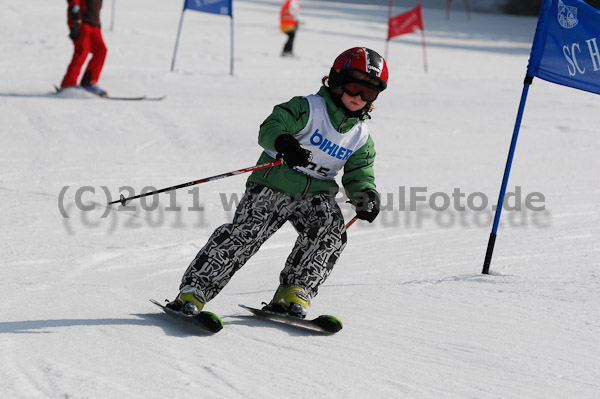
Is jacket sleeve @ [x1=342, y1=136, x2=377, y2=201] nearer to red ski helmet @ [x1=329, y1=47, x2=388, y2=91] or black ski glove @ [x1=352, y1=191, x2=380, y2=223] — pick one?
black ski glove @ [x1=352, y1=191, x2=380, y2=223]

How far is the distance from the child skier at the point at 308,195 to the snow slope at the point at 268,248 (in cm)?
24

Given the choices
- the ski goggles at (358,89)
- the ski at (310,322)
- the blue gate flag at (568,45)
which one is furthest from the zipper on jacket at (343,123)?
the blue gate flag at (568,45)

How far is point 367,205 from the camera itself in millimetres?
3674

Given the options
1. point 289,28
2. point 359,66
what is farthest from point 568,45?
point 289,28

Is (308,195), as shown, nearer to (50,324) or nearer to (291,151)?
(291,151)

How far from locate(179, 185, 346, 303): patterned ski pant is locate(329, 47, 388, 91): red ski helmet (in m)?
0.55

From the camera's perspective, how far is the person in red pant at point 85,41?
9492 mm

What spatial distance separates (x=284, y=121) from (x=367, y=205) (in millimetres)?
554

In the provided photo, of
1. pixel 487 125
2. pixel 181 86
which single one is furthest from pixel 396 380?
pixel 181 86

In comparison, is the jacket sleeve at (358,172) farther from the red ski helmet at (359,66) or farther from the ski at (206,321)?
the ski at (206,321)

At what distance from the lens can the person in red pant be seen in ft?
31.1

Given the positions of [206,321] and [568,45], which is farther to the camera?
[568,45]

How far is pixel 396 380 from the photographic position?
2.90 m

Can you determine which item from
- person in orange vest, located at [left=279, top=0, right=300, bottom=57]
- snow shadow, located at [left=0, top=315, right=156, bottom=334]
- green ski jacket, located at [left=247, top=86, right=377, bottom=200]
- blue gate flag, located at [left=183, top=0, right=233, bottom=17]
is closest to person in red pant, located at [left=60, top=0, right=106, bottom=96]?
blue gate flag, located at [left=183, top=0, right=233, bottom=17]
